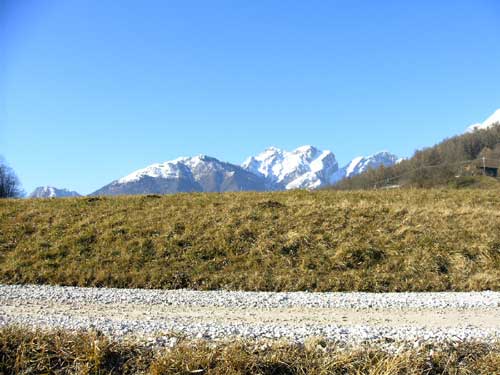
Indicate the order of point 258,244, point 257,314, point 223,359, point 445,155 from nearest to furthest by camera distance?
point 223,359 → point 257,314 → point 258,244 → point 445,155

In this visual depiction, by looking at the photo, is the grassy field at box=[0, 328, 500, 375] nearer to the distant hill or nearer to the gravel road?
the gravel road

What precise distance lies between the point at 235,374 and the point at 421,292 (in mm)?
9921

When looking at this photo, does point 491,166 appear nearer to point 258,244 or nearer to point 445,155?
point 445,155

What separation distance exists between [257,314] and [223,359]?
13.3 feet

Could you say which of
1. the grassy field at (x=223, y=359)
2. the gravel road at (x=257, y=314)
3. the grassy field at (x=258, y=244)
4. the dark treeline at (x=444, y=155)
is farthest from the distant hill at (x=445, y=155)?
the grassy field at (x=223, y=359)

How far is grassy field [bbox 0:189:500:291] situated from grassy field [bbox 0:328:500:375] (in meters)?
7.41

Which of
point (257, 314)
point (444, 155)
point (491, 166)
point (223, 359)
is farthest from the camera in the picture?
point (444, 155)

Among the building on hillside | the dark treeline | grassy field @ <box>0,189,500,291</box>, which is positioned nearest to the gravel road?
grassy field @ <box>0,189,500,291</box>

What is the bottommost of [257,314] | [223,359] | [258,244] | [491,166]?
[257,314]

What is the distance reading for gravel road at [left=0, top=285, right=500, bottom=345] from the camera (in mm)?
8703

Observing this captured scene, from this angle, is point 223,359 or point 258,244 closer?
point 223,359

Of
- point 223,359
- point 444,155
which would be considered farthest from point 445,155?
point 223,359

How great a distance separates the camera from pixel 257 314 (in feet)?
36.5

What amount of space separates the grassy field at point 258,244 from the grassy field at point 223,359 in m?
7.41
